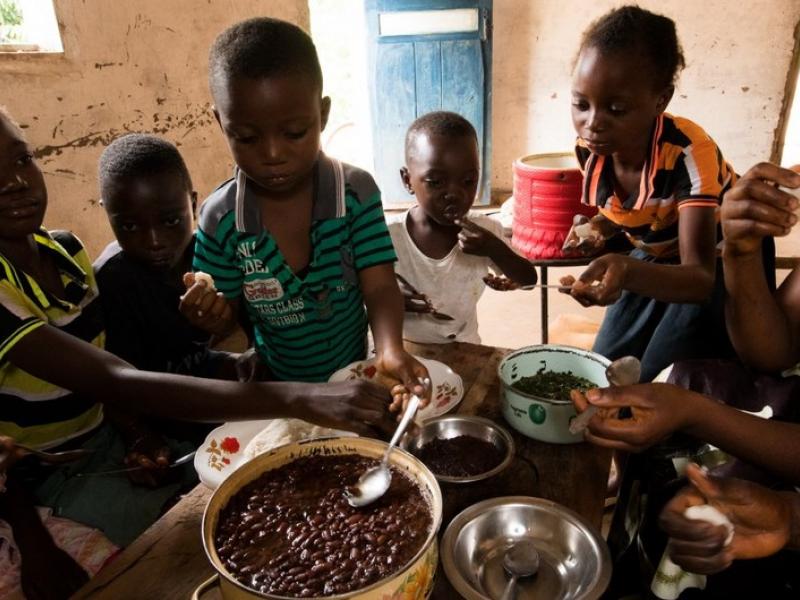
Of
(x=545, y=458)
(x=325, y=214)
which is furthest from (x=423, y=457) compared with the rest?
(x=325, y=214)

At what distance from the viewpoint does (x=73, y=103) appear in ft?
8.84

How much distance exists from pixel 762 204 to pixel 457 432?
2.75 feet

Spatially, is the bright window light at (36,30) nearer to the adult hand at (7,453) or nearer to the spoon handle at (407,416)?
the adult hand at (7,453)

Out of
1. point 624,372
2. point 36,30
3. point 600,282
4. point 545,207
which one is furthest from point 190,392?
point 36,30

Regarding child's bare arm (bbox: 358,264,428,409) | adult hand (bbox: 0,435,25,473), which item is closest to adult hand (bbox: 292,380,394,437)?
child's bare arm (bbox: 358,264,428,409)

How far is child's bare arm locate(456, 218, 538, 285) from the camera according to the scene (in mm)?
1962

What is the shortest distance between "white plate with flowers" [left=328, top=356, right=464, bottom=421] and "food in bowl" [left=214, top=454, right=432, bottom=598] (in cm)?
38

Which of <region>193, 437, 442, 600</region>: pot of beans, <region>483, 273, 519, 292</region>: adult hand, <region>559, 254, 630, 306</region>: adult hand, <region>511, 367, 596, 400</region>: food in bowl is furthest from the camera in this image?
<region>483, 273, 519, 292</region>: adult hand

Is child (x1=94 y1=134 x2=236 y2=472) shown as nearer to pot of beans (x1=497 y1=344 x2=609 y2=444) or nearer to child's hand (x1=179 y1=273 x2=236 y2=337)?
child's hand (x1=179 y1=273 x2=236 y2=337)

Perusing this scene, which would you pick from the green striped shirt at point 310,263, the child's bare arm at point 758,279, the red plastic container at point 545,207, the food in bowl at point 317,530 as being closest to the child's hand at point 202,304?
the green striped shirt at point 310,263

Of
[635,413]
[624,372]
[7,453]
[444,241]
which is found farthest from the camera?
[444,241]

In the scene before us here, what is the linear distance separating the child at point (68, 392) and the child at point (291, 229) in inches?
8.1

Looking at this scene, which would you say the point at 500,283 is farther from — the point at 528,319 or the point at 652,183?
the point at 528,319

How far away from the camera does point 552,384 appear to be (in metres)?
1.38
